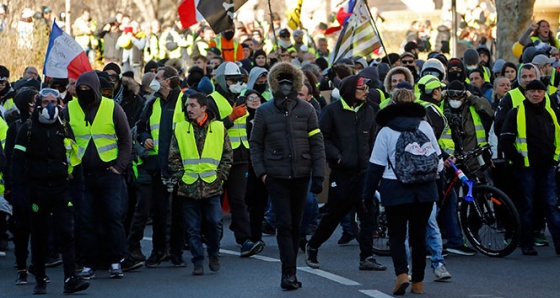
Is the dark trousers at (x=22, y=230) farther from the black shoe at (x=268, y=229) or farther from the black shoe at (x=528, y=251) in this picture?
the black shoe at (x=528, y=251)

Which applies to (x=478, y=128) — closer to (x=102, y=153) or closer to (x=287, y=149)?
(x=287, y=149)

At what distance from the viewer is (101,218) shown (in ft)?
52.9

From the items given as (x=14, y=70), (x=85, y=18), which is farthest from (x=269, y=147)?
(x=85, y=18)

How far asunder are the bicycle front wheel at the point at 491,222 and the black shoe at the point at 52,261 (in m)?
4.06

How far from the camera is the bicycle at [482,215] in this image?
16531 mm

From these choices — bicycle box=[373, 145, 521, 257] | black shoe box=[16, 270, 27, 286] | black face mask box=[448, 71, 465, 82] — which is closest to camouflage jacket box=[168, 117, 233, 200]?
black shoe box=[16, 270, 27, 286]

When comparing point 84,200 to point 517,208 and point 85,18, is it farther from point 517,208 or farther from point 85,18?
point 85,18

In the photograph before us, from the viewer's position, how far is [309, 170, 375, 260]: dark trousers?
52.0ft

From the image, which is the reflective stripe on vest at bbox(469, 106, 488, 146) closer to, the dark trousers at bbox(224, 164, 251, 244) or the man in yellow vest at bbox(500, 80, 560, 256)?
the man in yellow vest at bbox(500, 80, 560, 256)

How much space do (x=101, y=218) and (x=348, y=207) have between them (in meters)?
2.36

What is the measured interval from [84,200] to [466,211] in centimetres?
388

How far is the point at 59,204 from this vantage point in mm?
14609

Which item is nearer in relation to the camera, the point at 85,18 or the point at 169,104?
the point at 169,104

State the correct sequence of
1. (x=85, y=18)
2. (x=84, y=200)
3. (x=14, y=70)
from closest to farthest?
(x=84, y=200) < (x=14, y=70) < (x=85, y=18)
